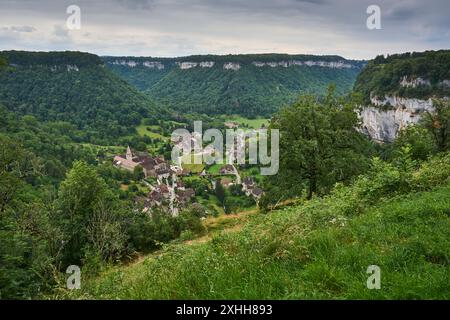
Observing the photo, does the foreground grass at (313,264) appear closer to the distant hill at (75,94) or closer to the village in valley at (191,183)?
the village in valley at (191,183)

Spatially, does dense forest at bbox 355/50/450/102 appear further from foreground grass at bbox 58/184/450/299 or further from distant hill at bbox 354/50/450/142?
foreground grass at bbox 58/184/450/299

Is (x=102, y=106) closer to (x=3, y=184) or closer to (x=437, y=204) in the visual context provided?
(x=3, y=184)

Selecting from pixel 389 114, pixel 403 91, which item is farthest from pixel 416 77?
pixel 389 114

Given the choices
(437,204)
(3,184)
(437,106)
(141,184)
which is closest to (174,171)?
(141,184)

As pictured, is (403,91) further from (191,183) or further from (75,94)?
(75,94)

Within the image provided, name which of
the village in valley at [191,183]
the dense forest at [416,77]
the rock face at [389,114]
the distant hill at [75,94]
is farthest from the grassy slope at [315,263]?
the distant hill at [75,94]
